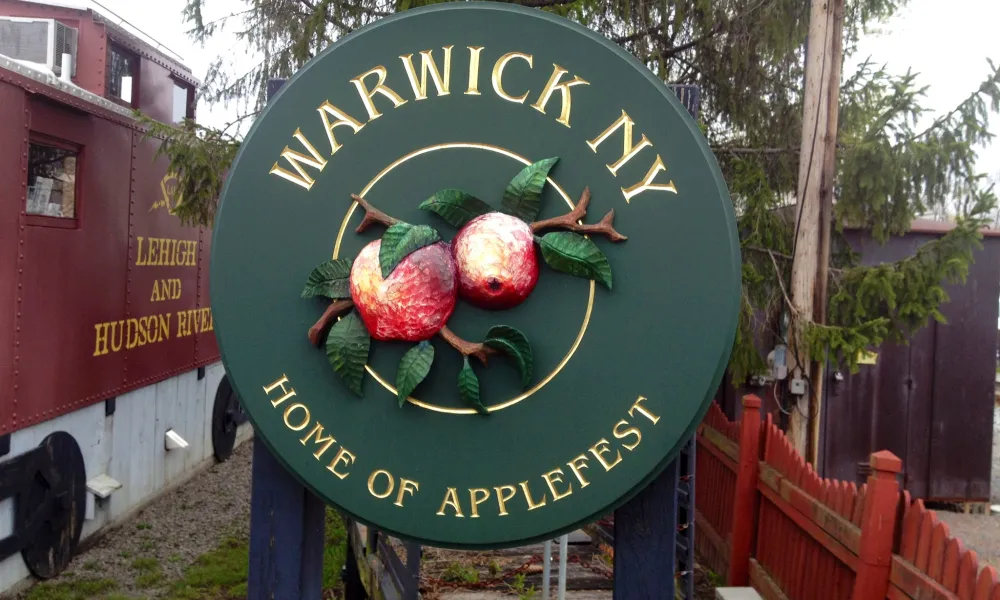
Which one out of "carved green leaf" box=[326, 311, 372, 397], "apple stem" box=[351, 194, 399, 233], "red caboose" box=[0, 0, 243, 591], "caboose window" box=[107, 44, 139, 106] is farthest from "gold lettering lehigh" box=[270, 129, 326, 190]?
"caboose window" box=[107, 44, 139, 106]

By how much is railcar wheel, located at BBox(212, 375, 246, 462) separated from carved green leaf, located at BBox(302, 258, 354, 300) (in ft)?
24.9

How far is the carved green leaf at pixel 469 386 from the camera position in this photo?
1934 millimetres

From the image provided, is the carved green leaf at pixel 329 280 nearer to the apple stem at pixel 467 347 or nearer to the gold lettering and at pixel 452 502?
the apple stem at pixel 467 347

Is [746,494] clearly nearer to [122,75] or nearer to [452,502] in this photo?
[452,502]

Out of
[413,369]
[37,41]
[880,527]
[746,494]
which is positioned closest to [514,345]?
[413,369]

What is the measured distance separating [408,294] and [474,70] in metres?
0.54

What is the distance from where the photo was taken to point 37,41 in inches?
253

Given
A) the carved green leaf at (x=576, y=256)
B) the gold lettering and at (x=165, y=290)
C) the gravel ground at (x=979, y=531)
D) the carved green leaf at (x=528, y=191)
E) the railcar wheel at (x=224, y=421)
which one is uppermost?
the carved green leaf at (x=528, y=191)

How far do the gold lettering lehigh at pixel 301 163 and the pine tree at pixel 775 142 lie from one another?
489 centimetres

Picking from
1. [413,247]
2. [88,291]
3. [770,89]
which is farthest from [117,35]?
[413,247]

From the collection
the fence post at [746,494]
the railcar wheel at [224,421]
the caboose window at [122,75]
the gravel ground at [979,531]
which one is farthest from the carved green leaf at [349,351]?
the railcar wheel at [224,421]

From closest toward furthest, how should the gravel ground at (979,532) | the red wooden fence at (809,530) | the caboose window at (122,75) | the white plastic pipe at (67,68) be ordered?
the red wooden fence at (809,530), the white plastic pipe at (67,68), the caboose window at (122,75), the gravel ground at (979,532)

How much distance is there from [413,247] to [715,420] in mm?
→ 5472

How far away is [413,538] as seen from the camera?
6.52 feet
